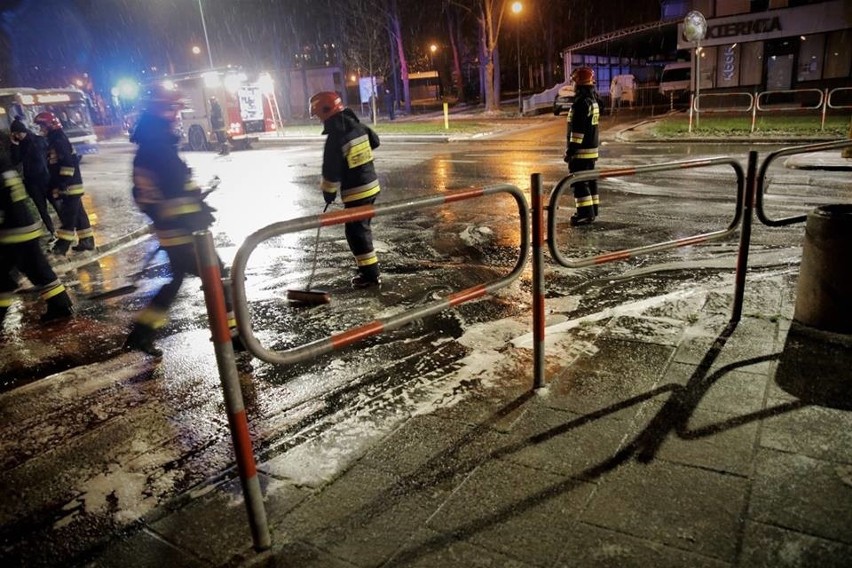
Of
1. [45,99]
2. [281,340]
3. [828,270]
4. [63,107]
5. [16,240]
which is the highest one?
[45,99]

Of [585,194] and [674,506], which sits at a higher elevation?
[585,194]

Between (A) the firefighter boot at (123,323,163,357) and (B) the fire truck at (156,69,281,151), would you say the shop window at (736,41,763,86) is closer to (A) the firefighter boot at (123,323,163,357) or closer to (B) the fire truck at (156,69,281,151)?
(B) the fire truck at (156,69,281,151)

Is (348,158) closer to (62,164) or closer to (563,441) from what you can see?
(563,441)

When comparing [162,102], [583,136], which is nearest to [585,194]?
[583,136]

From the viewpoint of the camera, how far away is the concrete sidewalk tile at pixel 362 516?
2.56m

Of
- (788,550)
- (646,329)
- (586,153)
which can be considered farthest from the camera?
(586,153)

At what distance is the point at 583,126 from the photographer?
8.24 m

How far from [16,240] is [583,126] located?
22.3 feet

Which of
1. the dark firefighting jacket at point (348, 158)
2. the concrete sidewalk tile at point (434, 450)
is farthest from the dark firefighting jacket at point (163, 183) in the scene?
the concrete sidewalk tile at point (434, 450)

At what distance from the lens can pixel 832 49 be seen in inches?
1036

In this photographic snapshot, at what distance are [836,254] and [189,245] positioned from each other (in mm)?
4916

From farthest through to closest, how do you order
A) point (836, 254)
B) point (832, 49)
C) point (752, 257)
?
point (832, 49) → point (752, 257) → point (836, 254)

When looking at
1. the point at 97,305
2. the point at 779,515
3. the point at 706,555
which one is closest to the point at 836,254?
the point at 779,515

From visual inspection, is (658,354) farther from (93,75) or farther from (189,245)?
(93,75)
